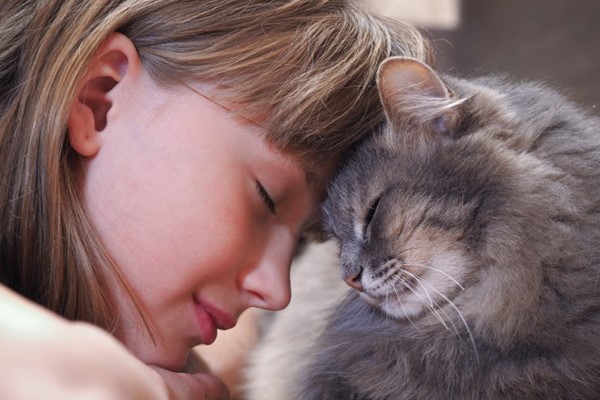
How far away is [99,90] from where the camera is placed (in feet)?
4.14

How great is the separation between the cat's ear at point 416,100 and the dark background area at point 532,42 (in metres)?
0.68

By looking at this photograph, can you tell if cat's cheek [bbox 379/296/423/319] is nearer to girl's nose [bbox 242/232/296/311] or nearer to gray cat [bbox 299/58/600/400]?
gray cat [bbox 299/58/600/400]

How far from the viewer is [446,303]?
1272 millimetres

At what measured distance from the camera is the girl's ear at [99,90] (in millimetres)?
1222

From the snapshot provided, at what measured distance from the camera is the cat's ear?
4.00ft

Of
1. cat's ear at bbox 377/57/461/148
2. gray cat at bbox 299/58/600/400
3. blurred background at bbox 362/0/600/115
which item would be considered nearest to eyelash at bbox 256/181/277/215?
gray cat at bbox 299/58/600/400

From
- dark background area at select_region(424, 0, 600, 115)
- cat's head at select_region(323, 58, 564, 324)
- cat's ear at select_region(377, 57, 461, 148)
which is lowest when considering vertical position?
dark background area at select_region(424, 0, 600, 115)

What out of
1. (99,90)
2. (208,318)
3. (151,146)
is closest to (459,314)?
(208,318)

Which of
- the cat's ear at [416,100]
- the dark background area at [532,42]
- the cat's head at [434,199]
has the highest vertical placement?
the cat's ear at [416,100]

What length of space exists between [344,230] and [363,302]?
0.14 metres

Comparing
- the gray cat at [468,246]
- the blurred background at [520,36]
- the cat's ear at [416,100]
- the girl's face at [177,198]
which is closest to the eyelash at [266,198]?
the girl's face at [177,198]

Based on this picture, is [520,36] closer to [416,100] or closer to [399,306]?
[416,100]

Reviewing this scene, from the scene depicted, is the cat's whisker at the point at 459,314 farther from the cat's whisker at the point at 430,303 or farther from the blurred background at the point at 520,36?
the blurred background at the point at 520,36

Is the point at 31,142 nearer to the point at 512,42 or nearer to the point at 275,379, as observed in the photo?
the point at 275,379
